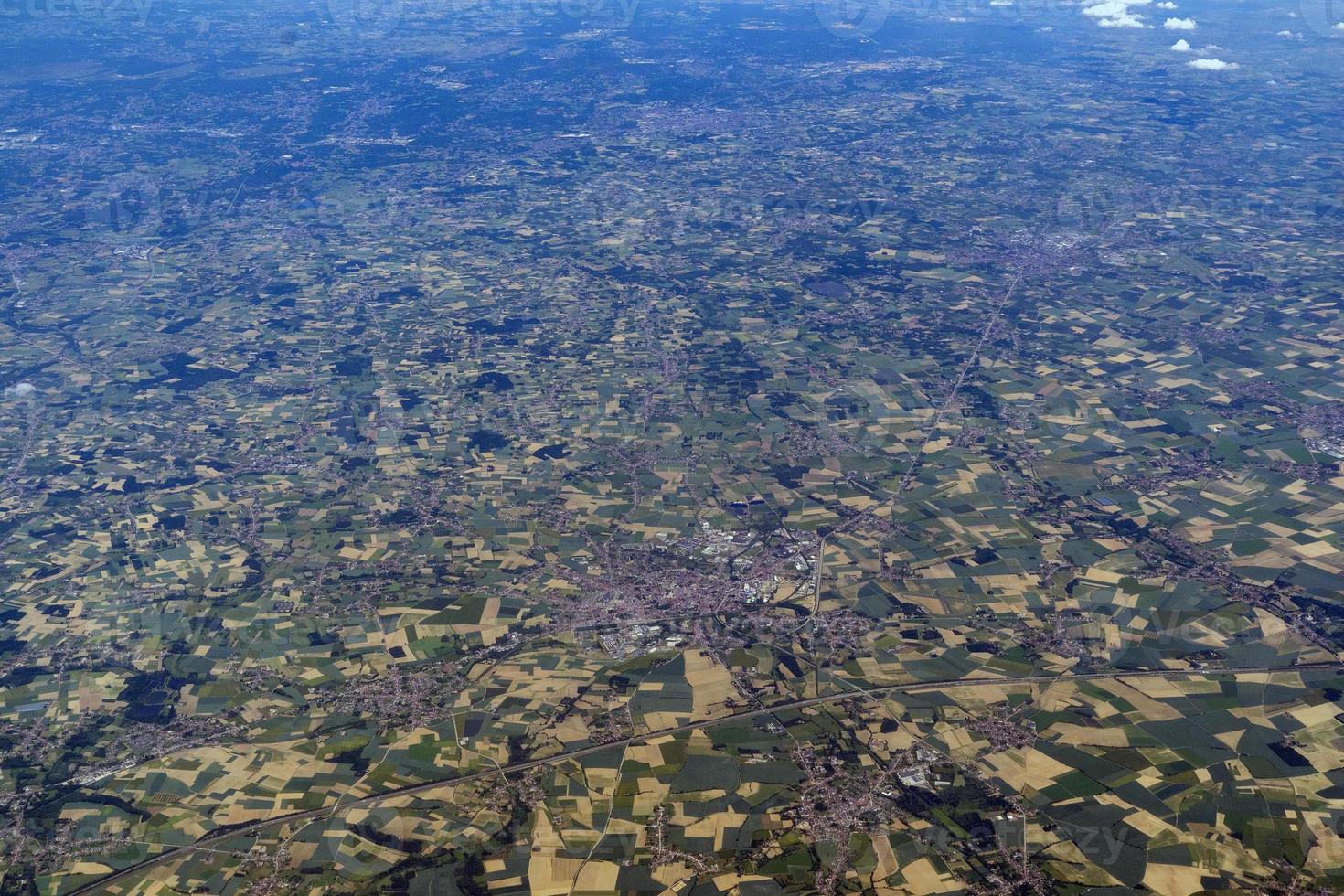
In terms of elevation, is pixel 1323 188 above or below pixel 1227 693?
below

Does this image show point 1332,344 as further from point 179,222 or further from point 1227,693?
point 179,222

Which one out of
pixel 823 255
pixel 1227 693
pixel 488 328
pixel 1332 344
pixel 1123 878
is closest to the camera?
pixel 1123 878

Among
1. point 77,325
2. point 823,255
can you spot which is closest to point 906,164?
point 823,255

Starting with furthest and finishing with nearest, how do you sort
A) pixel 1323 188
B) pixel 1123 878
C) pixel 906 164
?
1. pixel 906 164
2. pixel 1323 188
3. pixel 1123 878

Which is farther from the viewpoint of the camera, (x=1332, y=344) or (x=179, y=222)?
(x=179, y=222)

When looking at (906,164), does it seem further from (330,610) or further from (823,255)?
(330,610)

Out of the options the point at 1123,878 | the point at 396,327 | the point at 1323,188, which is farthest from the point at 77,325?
the point at 1323,188
